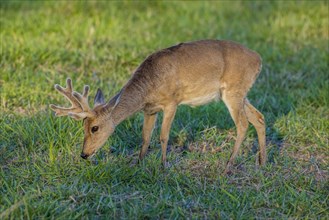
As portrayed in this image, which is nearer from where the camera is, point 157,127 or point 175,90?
point 175,90

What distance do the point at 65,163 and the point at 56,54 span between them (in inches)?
124

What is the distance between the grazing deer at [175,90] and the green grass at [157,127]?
10.7 inches

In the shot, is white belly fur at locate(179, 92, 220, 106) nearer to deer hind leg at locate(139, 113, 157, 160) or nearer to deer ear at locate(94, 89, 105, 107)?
deer hind leg at locate(139, 113, 157, 160)

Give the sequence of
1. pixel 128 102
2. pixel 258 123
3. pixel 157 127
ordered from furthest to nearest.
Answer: pixel 157 127
pixel 258 123
pixel 128 102

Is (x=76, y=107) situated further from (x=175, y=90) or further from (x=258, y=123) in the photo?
(x=258, y=123)

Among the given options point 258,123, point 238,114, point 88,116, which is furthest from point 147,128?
point 258,123

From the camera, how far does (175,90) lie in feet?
22.0

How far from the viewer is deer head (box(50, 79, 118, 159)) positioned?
622cm

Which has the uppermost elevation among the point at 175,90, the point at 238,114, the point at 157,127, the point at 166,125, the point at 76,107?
the point at 76,107

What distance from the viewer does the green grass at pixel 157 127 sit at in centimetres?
577

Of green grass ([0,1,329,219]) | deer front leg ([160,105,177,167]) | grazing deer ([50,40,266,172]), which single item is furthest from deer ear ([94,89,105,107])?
deer front leg ([160,105,177,167])

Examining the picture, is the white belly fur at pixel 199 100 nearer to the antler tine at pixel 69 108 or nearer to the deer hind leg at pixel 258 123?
the deer hind leg at pixel 258 123

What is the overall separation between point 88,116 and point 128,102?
1.47ft

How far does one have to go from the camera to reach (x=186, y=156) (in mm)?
6859
